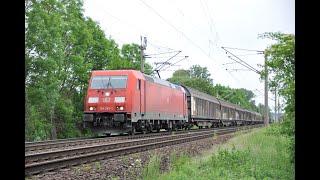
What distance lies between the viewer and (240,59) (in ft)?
90.7

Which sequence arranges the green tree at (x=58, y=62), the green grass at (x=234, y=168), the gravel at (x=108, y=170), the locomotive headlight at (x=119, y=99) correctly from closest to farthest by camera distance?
the green grass at (x=234, y=168)
the gravel at (x=108, y=170)
the locomotive headlight at (x=119, y=99)
the green tree at (x=58, y=62)

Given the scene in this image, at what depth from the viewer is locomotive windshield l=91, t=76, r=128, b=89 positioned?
64.9 ft

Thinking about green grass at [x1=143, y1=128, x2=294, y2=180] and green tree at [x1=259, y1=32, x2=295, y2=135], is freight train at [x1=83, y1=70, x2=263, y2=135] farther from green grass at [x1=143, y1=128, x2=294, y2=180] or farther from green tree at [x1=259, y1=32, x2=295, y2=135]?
green tree at [x1=259, y1=32, x2=295, y2=135]

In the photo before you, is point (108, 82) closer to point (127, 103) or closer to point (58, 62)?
point (127, 103)

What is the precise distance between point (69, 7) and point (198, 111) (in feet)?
38.1

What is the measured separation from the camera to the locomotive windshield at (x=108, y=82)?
19781mm

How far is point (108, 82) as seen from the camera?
1992 centimetres

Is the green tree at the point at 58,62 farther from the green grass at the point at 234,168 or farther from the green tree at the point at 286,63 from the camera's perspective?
the green tree at the point at 286,63

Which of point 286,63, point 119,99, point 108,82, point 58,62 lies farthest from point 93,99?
point 286,63

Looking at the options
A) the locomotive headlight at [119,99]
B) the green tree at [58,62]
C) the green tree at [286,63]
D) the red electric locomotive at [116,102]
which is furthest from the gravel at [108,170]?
the green tree at [58,62]

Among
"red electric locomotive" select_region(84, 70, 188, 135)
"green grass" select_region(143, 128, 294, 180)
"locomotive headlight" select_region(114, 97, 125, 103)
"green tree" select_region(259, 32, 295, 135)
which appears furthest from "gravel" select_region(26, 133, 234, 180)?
"locomotive headlight" select_region(114, 97, 125, 103)

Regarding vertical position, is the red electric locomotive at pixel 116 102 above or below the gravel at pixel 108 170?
above
